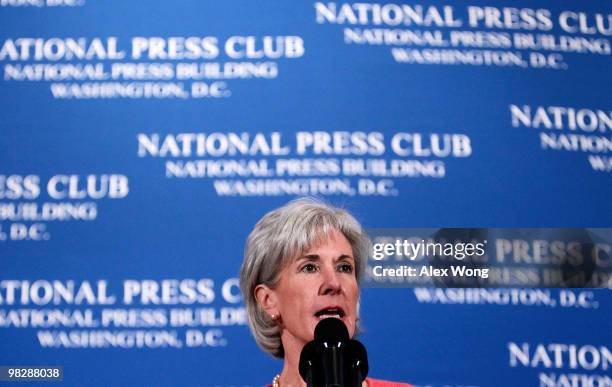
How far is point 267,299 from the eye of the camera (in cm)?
216

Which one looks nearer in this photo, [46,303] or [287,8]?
[46,303]

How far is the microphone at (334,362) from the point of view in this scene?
132 centimetres

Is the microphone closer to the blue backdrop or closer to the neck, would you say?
the neck

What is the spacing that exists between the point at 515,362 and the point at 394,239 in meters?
0.55

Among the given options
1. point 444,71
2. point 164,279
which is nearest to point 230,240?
point 164,279

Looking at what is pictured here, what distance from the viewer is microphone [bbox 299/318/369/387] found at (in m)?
1.32

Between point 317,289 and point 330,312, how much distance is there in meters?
0.08

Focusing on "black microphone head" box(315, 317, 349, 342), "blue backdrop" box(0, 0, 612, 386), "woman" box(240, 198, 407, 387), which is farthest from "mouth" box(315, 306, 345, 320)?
"blue backdrop" box(0, 0, 612, 386)

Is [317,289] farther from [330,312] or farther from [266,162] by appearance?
[266,162]

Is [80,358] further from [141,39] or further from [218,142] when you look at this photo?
[141,39]

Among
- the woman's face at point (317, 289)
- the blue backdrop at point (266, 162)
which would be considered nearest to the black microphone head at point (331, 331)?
the woman's face at point (317, 289)

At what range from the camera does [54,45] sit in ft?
9.30

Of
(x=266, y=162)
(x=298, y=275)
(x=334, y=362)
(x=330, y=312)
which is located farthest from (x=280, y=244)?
(x=334, y=362)

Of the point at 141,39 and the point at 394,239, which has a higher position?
the point at 141,39
